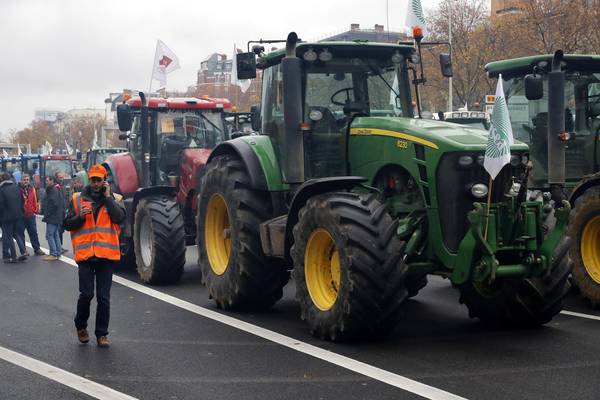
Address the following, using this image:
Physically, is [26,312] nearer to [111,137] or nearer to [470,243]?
[470,243]

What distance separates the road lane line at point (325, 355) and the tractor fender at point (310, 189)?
3.01 feet

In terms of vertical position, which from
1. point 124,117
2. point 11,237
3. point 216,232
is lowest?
point 11,237

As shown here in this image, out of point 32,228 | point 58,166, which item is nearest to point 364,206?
point 32,228

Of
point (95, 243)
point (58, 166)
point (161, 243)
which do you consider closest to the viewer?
point (95, 243)

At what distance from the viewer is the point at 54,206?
1984 cm

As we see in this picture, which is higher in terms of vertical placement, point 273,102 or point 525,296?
point 273,102

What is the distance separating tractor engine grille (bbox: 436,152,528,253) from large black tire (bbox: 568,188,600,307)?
2.62 meters

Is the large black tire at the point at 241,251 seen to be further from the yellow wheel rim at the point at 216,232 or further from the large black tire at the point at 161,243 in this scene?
the large black tire at the point at 161,243

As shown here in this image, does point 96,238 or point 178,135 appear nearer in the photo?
point 96,238

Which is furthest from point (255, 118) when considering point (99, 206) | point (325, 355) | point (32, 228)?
point (32, 228)

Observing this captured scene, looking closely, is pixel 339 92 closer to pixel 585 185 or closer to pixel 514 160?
pixel 514 160

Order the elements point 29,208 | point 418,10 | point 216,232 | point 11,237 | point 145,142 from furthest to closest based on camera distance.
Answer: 1. point 29,208
2. point 11,237
3. point 145,142
4. point 418,10
5. point 216,232

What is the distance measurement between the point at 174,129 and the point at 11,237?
16.5 feet

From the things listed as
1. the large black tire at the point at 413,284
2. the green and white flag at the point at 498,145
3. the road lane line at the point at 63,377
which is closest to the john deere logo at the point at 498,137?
the green and white flag at the point at 498,145
